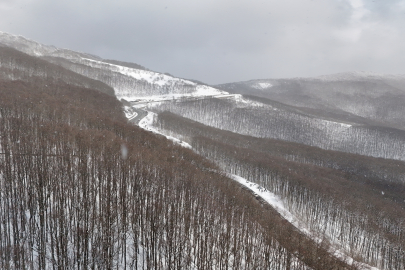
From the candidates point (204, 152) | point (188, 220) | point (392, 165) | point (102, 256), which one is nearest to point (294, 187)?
point (204, 152)

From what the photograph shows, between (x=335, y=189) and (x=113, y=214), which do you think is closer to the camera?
(x=113, y=214)

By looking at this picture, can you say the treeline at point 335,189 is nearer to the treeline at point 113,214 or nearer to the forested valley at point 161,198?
the forested valley at point 161,198

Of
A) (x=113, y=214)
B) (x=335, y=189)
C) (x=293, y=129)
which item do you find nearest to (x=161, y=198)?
(x=113, y=214)

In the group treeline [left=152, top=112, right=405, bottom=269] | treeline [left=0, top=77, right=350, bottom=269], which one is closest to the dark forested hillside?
treeline [left=0, top=77, right=350, bottom=269]

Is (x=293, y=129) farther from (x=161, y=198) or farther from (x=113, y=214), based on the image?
(x=113, y=214)

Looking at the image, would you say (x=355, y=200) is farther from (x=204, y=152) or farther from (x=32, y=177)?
(x=32, y=177)

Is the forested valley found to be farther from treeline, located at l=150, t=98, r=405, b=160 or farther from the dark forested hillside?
treeline, located at l=150, t=98, r=405, b=160
